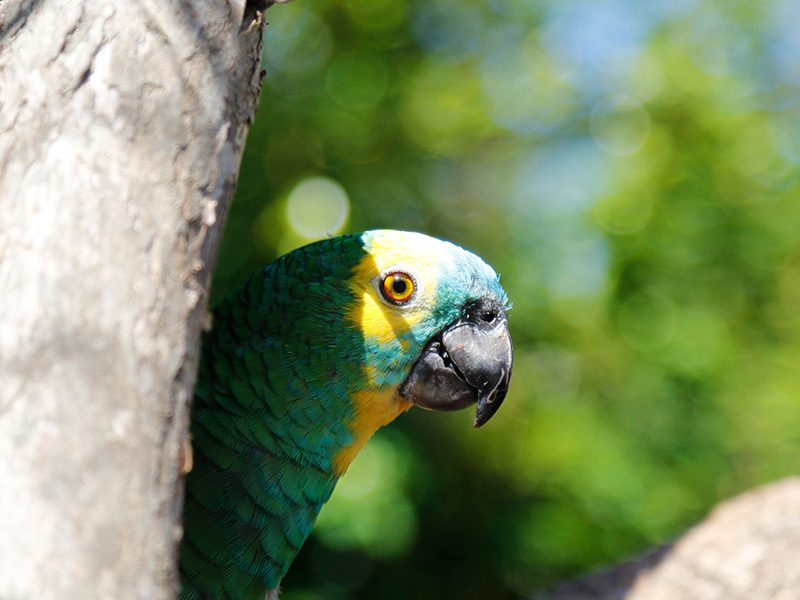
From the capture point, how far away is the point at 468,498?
3.43 m

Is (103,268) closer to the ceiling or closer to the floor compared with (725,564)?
closer to the ceiling

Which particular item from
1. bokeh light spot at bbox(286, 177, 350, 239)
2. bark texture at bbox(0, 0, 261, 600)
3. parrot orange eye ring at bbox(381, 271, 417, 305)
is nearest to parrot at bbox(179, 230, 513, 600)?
parrot orange eye ring at bbox(381, 271, 417, 305)

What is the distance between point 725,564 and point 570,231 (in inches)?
60.4

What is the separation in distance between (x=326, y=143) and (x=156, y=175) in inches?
87.7

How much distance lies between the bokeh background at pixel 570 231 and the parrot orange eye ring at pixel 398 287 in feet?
4.92

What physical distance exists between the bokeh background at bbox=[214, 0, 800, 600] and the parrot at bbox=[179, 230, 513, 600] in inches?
57.9

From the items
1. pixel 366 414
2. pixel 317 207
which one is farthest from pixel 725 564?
pixel 317 207

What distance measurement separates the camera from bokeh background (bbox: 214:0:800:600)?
3158 millimetres

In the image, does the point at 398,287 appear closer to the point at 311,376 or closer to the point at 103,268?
the point at 311,376

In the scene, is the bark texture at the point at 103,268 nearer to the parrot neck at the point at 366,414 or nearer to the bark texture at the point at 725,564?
the parrot neck at the point at 366,414

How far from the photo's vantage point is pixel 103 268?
35.6 inches

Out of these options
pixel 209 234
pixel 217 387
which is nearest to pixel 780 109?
pixel 217 387

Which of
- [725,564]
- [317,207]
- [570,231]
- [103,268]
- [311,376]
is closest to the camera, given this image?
[103,268]

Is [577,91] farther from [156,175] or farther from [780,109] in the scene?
[156,175]
